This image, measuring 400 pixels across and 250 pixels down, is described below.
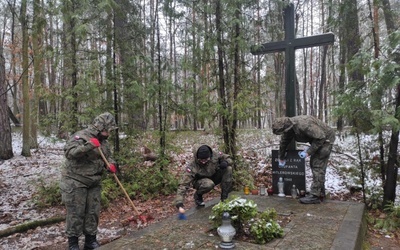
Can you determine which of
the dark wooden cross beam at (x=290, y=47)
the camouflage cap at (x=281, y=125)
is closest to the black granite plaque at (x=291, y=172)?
the camouflage cap at (x=281, y=125)

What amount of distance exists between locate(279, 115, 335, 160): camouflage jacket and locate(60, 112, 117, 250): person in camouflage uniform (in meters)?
3.16

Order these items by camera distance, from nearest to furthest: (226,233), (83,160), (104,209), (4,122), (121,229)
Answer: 1. (226,233)
2. (83,160)
3. (121,229)
4. (104,209)
5. (4,122)

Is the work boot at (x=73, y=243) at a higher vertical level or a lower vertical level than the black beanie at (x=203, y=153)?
lower

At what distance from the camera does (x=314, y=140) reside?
16.6 feet

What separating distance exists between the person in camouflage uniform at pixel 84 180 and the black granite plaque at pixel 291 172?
320 cm

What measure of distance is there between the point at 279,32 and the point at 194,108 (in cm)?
312

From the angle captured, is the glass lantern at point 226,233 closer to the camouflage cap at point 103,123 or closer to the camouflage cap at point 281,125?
the camouflage cap at point 103,123

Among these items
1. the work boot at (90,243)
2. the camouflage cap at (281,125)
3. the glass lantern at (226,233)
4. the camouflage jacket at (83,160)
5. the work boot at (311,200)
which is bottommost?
the work boot at (90,243)

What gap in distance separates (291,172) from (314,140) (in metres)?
0.85

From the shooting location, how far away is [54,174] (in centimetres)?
816

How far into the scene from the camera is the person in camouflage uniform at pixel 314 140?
502 cm

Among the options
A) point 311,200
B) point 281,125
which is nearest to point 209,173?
point 281,125

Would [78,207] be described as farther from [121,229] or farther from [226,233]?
[226,233]

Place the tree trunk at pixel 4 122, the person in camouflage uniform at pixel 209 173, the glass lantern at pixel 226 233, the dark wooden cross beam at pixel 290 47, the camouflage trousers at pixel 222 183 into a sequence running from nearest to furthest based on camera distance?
the glass lantern at pixel 226 233 → the person in camouflage uniform at pixel 209 173 → the camouflage trousers at pixel 222 183 → the dark wooden cross beam at pixel 290 47 → the tree trunk at pixel 4 122
